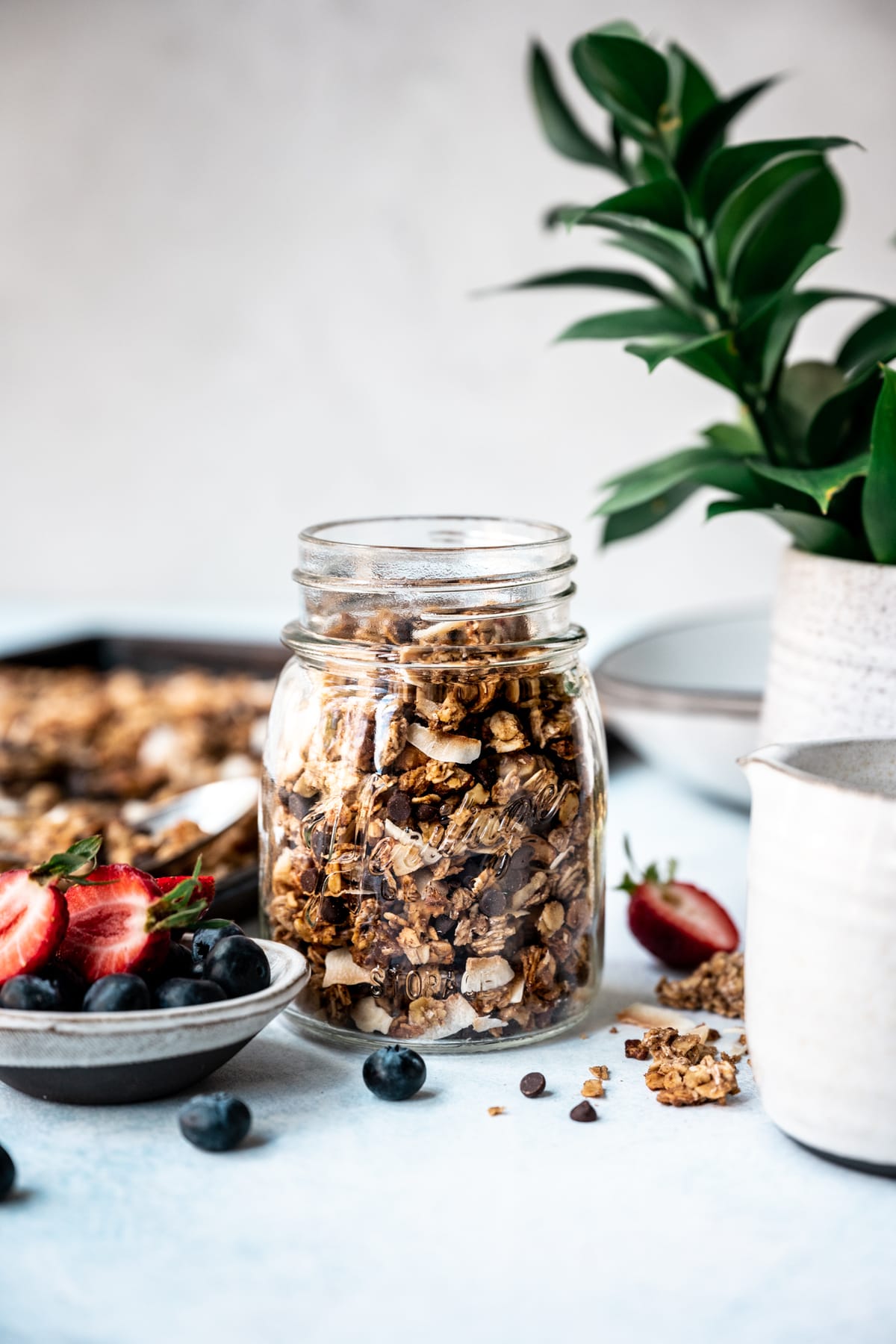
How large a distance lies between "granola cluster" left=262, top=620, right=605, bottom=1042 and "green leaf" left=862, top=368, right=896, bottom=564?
0.25 meters

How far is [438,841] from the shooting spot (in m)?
0.65

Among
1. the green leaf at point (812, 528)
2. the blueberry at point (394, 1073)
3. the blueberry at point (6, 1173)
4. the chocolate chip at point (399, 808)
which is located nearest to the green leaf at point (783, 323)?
the green leaf at point (812, 528)

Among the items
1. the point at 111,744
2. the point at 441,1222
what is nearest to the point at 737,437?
the point at 441,1222

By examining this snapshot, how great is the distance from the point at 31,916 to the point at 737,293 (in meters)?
0.65

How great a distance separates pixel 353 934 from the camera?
673 mm

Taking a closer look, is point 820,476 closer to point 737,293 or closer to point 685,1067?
point 737,293

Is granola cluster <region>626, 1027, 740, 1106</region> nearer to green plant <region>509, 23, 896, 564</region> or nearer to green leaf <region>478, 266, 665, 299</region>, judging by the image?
green plant <region>509, 23, 896, 564</region>

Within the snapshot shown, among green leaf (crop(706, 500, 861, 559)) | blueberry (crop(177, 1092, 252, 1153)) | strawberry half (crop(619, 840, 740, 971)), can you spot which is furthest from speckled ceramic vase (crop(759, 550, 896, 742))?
blueberry (crop(177, 1092, 252, 1153))

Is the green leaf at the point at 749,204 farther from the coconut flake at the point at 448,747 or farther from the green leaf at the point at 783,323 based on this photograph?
the coconut flake at the point at 448,747

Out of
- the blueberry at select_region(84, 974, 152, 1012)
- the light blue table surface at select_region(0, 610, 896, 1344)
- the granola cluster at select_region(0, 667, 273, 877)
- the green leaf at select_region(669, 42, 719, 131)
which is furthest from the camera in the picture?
the granola cluster at select_region(0, 667, 273, 877)

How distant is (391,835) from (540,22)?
1.76 m

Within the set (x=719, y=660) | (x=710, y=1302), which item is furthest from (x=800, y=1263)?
(x=719, y=660)

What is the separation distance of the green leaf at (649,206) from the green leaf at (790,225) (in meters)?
0.07

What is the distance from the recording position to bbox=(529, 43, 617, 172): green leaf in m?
0.98
